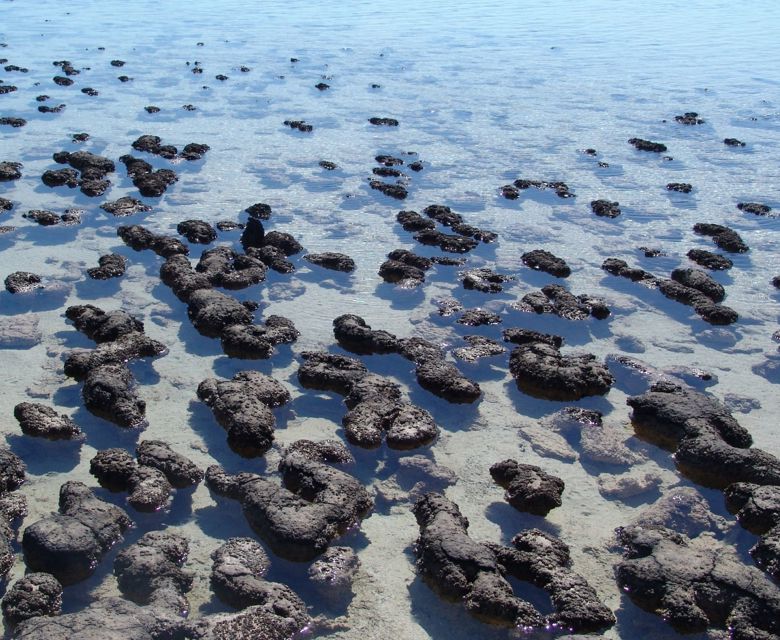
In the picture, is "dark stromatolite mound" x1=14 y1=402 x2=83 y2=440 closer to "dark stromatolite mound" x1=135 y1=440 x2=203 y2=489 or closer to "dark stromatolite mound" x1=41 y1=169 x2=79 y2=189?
"dark stromatolite mound" x1=135 y1=440 x2=203 y2=489

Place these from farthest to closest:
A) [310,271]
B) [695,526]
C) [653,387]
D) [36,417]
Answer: [310,271], [653,387], [36,417], [695,526]

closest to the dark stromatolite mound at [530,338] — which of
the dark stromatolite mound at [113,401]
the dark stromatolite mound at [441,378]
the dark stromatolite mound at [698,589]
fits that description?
the dark stromatolite mound at [441,378]

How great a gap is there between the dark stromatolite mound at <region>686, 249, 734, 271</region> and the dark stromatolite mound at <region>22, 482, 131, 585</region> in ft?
35.3

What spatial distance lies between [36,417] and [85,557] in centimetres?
244

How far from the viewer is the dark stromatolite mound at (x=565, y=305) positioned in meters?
11.7

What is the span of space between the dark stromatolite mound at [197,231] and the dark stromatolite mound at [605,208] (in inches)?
308

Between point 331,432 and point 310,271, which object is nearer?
point 331,432

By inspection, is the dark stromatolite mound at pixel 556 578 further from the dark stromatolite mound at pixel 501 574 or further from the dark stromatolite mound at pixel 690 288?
the dark stromatolite mound at pixel 690 288

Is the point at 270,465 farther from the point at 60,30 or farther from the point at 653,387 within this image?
the point at 60,30

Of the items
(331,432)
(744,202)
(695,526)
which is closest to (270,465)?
(331,432)

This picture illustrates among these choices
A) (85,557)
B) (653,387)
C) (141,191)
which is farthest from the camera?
(141,191)

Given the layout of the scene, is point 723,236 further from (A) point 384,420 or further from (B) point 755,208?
(A) point 384,420

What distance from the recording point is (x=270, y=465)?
834cm

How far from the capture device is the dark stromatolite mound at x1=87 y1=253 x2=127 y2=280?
12203mm
